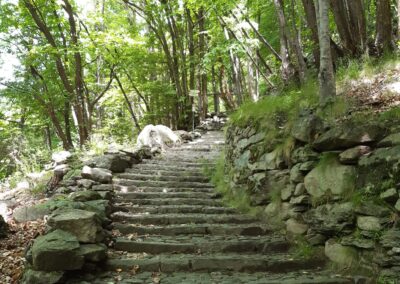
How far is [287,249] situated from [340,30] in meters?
3.91

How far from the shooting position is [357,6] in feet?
19.2


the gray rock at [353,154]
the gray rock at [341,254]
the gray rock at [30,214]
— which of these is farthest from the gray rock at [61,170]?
the gray rock at [353,154]

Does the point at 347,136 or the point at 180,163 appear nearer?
the point at 347,136

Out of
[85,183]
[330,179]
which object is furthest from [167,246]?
[85,183]

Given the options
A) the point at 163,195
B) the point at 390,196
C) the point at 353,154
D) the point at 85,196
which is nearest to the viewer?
the point at 390,196

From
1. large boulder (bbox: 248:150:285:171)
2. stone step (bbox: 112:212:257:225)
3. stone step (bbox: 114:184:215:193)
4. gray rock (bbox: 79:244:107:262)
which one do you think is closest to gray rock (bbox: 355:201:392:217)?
Answer: large boulder (bbox: 248:150:285:171)

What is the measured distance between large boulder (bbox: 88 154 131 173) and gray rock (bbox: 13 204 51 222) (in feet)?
5.49

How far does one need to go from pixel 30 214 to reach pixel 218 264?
354 centimetres

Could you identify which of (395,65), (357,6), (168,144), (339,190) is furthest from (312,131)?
(168,144)

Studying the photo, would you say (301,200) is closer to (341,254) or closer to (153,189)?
(341,254)

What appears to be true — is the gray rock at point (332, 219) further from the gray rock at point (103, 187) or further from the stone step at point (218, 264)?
the gray rock at point (103, 187)

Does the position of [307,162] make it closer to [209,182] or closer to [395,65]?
[395,65]

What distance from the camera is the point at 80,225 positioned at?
169 inches

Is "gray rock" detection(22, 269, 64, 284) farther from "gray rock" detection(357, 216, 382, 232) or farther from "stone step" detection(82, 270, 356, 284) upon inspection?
"gray rock" detection(357, 216, 382, 232)
